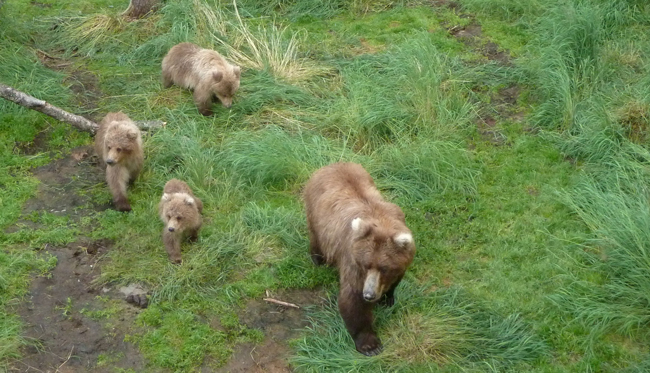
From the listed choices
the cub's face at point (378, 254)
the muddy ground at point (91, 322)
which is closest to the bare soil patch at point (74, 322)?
the muddy ground at point (91, 322)

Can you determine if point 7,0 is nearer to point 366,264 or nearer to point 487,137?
point 487,137

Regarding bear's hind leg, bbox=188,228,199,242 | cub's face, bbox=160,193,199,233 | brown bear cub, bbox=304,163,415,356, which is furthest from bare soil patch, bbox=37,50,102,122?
brown bear cub, bbox=304,163,415,356

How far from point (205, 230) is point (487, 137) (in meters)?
3.21

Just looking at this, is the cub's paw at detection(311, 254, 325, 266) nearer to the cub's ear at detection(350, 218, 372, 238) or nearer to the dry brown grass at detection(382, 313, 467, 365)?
the dry brown grass at detection(382, 313, 467, 365)

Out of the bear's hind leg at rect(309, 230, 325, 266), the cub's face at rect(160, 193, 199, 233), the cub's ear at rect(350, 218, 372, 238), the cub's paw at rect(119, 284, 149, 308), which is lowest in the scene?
the cub's paw at rect(119, 284, 149, 308)

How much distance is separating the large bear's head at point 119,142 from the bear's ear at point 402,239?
10.6 ft

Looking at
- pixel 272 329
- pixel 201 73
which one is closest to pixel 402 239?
pixel 272 329

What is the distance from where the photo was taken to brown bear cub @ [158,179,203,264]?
21.5 ft

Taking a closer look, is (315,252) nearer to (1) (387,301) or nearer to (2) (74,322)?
(1) (387,301)

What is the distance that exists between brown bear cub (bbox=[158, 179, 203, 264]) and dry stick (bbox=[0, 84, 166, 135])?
6.26ft

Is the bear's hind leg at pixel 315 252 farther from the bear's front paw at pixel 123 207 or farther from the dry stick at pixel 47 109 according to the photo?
the dry stick at pixel 47 109

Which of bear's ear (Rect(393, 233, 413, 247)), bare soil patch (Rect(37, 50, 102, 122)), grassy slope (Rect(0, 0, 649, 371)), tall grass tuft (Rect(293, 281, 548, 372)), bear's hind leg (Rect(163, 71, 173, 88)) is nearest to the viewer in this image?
bear's ear (Rect(393, 233, 413, 247))

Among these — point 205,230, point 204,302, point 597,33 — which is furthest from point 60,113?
point 597,33

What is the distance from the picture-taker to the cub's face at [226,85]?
343 inches
